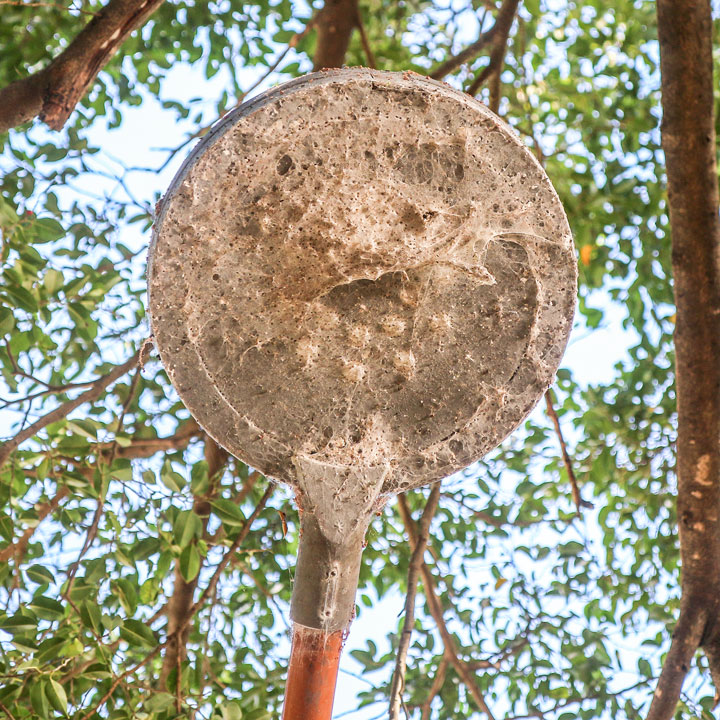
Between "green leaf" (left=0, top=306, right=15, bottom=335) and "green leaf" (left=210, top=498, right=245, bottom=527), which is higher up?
"green leaf" (left=0, top=306, right=15, bottom=335)

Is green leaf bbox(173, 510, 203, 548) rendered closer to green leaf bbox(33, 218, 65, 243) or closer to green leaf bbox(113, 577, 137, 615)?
green leaf bbox(113, 577, 137, 615)

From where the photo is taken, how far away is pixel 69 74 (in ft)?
5.73

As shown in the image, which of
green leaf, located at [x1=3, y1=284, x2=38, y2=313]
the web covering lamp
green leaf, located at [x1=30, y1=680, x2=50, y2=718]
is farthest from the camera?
green leaf, located at [x1=3, y1=284, x2=38, y2=313]

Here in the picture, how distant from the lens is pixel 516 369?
1504 millimetres

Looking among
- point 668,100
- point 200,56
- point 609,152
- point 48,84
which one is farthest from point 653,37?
point 48,84

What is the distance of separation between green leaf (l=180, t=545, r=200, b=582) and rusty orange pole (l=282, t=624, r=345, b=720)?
414mm

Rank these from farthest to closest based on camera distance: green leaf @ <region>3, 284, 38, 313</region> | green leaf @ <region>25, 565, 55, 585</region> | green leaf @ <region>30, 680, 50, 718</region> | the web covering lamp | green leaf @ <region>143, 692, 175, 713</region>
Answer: green leaf @ <region>3, 284, 38, 313</region>
green leaf @ <region>25, 565, 55, 585</region>
green leaf @ <region>143, 692, 175, 713</region>
green leaf @ <region>30, 680, 50, 718</region>
the web covering lamp

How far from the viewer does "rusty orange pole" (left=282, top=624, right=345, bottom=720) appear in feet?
4.64

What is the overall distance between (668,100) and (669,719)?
1.29 metres

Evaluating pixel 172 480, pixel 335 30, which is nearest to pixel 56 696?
pixel 172 480

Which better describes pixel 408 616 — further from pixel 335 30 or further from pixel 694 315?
pixel 335 30

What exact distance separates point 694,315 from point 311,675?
110 centimetres

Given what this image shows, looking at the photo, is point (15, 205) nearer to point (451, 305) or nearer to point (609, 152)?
point (451, 305)

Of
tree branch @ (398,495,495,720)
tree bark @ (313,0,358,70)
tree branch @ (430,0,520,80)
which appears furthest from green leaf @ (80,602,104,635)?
tree bark @ (313,0,358,70)
